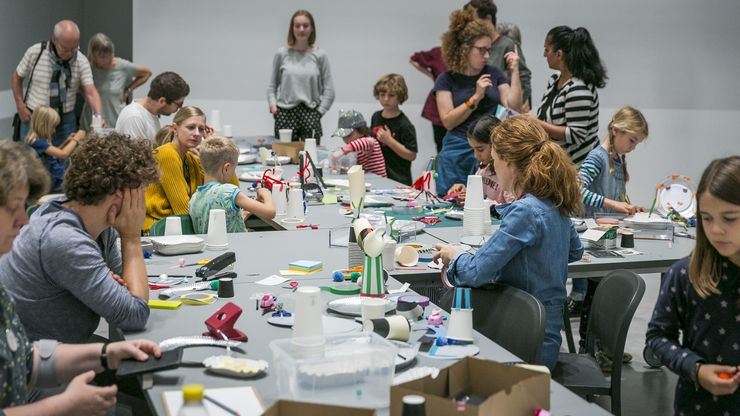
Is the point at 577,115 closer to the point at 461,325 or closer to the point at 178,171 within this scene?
the point at 178,171

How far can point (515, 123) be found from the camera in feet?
10.3

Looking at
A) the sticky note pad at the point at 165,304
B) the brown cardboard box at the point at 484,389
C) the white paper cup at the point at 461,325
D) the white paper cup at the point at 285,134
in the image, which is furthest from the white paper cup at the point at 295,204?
the white paper cup at the point at 285,134

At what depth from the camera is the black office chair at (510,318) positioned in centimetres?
270

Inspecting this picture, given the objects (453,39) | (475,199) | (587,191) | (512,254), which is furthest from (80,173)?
(453,39)

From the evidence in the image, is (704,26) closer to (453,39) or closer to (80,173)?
(453,39)

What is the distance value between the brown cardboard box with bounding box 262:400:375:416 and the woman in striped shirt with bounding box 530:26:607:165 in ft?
13.0

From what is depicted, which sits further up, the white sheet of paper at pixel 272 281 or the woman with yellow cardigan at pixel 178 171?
the woman with yellow cardigan at pixel 178 171

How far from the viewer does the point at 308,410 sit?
1.65 m

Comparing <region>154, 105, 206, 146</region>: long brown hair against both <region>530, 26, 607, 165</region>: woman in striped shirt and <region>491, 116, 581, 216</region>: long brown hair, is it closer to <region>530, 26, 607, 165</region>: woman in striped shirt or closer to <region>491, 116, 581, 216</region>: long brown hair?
<region>530, 26, 607, 165</region>: woman in striped shirt

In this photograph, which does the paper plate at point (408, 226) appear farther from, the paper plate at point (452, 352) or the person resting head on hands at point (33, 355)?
the person resting head on hands at point (33, 355)

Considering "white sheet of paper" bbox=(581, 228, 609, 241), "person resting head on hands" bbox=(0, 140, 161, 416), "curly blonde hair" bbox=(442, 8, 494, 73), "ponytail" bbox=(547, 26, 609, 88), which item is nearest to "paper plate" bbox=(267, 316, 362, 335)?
"person resting head on hands" bbox=(0, 140, 161, 416)

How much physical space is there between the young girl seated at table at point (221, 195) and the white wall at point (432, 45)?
16.5 ft

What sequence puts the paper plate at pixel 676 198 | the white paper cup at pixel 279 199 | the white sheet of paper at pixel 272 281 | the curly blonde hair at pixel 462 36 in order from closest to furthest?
the white sheet of paper at pixel 272 281
the paper plate at pixel 676 198
the white paper cup at pixel 279 199
the curly blonde hair at pixel 462 36

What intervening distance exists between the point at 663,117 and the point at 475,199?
665 centimetres
